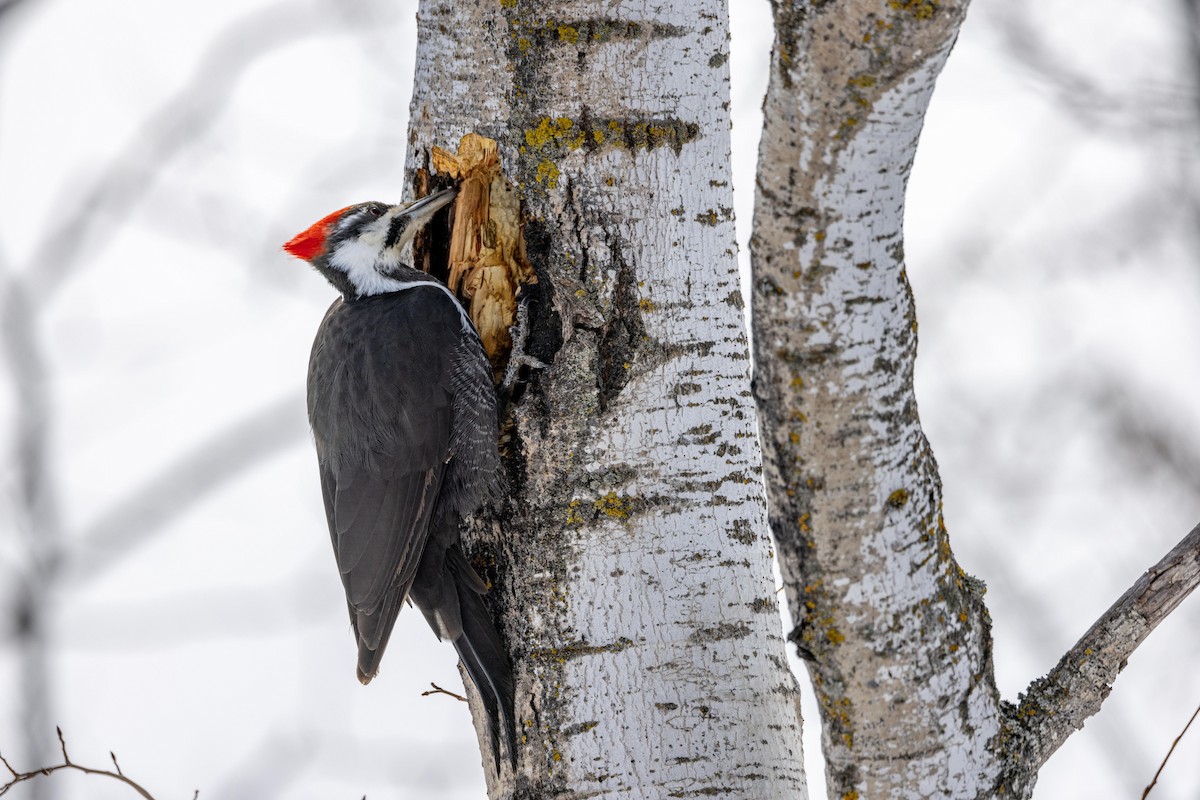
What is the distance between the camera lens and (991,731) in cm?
160

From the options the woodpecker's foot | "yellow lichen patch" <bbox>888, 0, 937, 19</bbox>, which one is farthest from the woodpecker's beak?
"yellow lichen patch" <bbox>888, 0, 937, 19</bbox>

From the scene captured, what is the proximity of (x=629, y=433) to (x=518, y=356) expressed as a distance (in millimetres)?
360

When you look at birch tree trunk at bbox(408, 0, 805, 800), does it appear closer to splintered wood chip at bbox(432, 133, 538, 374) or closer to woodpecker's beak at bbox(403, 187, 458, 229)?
splintered wood chip at bbox(432, 133, 538, 374)

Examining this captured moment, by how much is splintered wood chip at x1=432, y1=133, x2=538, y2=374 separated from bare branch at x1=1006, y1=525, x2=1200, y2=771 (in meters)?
1.21

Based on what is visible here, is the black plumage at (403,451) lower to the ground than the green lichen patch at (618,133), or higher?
lower

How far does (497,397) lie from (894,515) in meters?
1.00

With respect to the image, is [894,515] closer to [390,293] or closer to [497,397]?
[497,397]

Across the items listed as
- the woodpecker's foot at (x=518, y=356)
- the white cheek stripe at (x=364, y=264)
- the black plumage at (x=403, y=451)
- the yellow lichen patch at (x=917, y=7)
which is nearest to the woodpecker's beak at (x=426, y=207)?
the black plumage at (x=403, y=451)

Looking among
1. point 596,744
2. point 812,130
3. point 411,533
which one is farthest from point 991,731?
point 411,533

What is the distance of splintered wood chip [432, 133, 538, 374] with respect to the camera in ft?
6.89

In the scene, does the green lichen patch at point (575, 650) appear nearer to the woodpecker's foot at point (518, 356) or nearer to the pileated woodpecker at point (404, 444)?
the pileated woodpecker at point (404, 444)

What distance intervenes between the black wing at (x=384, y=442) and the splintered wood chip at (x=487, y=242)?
0.16m

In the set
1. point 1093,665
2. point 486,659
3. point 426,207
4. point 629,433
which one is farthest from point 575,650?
point 426,207

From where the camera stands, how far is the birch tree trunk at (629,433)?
5.96 feet
